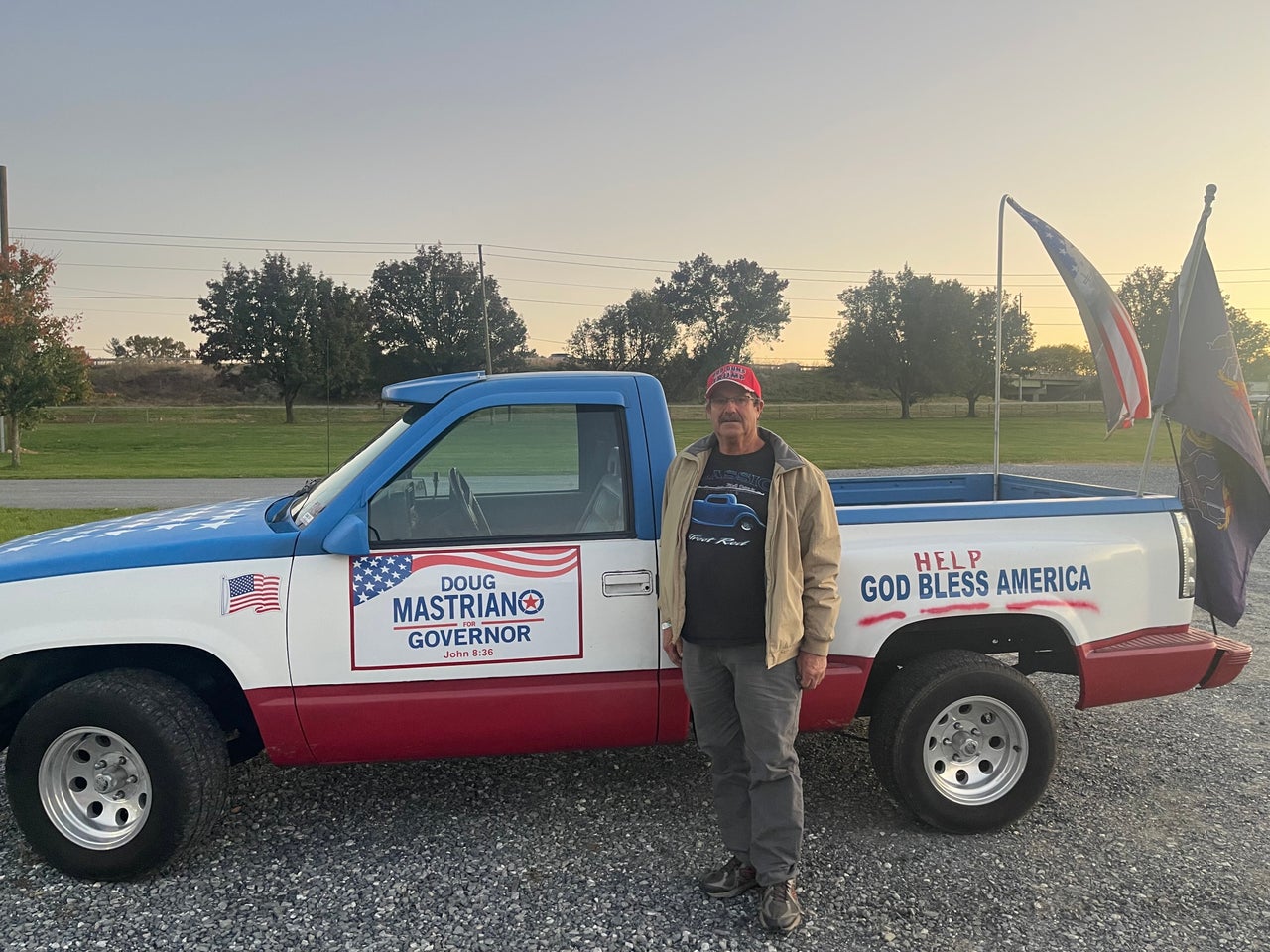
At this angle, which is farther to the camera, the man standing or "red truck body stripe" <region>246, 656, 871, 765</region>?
"red truck body stripe" <region>246, 656, 871, 765</region>

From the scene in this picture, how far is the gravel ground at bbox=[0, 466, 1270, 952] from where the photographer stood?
2943mm

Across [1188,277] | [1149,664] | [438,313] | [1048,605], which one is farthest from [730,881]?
[438,313]

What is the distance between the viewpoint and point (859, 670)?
140 inches

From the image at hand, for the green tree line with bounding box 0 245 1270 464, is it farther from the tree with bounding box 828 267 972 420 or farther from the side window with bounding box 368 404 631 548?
the side window with bounding box 368 404 631 548

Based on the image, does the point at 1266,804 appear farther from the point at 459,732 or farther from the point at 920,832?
the point at 459,732

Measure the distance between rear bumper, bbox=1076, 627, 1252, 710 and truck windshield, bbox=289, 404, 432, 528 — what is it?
286cm

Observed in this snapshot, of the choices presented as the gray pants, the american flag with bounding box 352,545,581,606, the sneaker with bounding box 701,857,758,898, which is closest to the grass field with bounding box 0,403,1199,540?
the american flag with bounding box 352,545,581,606

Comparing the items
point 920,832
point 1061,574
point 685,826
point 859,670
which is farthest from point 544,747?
point 1061,574

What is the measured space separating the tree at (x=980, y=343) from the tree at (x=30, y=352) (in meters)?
55.4

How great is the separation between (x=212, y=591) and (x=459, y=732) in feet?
3.38

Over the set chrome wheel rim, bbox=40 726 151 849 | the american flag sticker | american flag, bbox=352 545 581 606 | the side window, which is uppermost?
the side window

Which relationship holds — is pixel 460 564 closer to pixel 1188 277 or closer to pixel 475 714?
pixel 475 714

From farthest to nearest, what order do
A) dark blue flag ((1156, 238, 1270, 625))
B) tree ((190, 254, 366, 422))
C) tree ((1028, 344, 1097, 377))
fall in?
tree ((1028, 344, 1097, 377)) → tree ((190, 254, 366, 422)) → dark blue flag ((1156, 238, 1270, 625))

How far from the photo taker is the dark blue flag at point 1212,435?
154 inches
